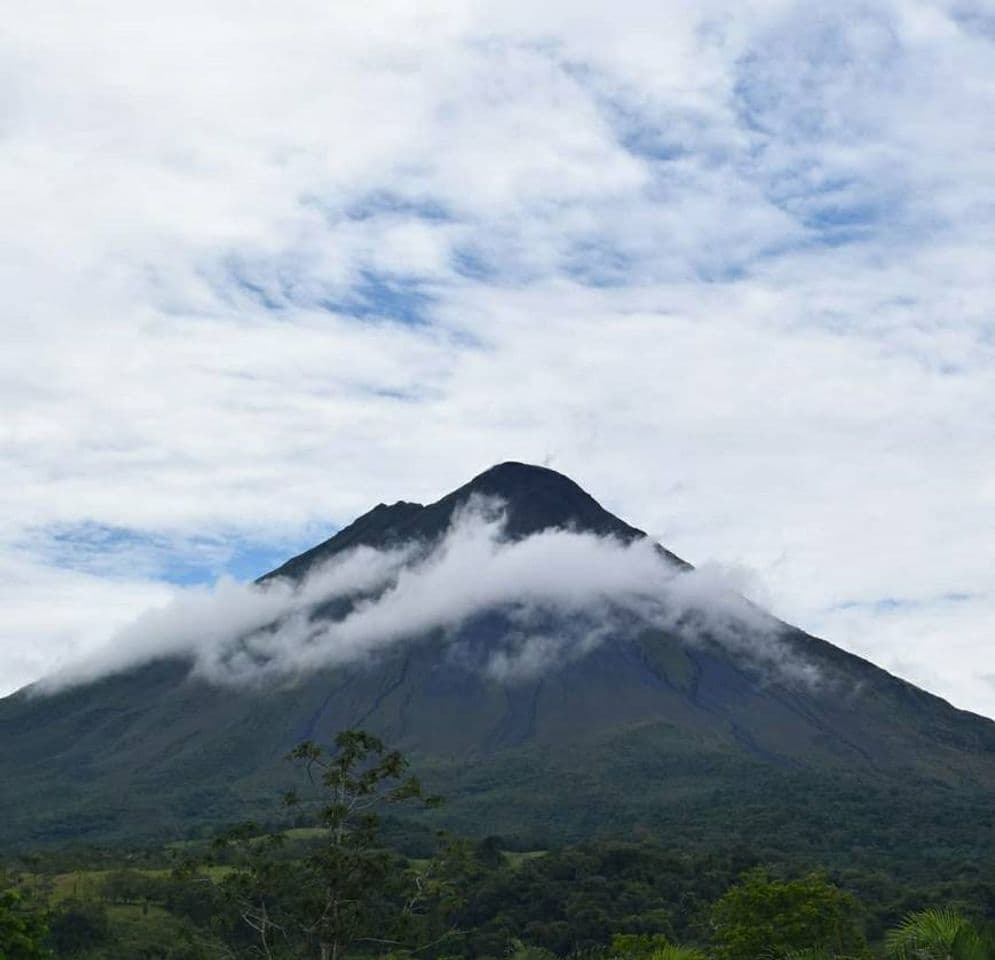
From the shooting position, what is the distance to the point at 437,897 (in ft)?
228

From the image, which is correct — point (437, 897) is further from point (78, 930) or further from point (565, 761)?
point (565, 761)

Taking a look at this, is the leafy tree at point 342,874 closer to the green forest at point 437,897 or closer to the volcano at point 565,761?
the green forest at point 437,897

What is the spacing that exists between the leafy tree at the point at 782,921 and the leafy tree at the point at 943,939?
25.5 meters

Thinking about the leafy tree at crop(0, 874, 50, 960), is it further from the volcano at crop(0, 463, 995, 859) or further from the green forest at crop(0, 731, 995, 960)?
the volcano at crop(0, 463, 995, 859)

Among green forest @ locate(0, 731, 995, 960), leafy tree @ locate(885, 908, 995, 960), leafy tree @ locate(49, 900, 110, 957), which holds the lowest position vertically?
leafy tree @ locate(49, 900, 110, 957)

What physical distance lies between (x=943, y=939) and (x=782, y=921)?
2877 cm

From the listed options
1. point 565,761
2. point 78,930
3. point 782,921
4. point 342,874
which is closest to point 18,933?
point 342,874

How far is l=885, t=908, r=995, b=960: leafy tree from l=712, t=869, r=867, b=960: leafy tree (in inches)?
1003

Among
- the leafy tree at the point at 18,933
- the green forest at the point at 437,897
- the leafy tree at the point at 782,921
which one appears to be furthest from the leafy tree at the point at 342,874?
the leafy tree at the point at 782,921

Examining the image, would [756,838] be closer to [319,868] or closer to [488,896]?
[488,896]

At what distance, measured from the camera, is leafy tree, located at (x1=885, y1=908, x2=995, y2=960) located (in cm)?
1090

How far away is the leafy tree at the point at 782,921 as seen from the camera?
36.8 m

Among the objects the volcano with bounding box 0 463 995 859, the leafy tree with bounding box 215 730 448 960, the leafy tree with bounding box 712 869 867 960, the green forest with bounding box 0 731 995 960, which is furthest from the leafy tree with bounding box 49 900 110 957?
the volcano with bounding box 0 463 995 859

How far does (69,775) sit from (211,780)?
867 inches
